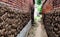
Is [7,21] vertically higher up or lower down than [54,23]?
higher up

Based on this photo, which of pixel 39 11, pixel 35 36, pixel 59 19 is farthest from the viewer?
pixel 39 11

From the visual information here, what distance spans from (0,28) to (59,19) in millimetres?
1676

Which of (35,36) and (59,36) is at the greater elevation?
(59,36)

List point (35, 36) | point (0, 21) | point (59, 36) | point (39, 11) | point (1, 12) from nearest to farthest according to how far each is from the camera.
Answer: point (0, 21)
point (1, 12)
point (59, 36)
point (35, 36)
point (39, 11)

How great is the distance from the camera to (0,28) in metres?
1.95

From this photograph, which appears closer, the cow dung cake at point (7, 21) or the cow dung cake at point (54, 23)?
the cow dung cake at point (7, 21)

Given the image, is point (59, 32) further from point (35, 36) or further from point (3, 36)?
point (35, 36)

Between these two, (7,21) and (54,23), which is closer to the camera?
(7,21)

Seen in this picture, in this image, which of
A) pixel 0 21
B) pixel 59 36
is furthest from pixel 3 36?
pixel 59 36

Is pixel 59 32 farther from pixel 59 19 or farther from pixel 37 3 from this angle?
pixel 37 3

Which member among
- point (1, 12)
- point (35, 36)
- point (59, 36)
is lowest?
point (35, 36)

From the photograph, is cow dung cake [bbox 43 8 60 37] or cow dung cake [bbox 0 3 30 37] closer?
cow dung cake [bbox 0 3 30 37]

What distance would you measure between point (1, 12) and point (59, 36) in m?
1.54

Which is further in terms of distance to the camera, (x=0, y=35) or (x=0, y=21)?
(x=0, y=21)
